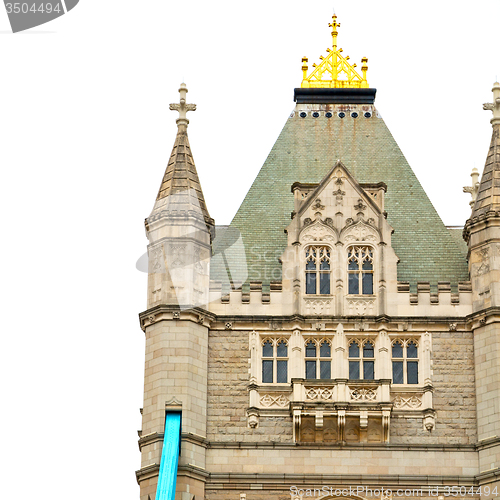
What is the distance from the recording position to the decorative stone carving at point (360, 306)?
1735 inches

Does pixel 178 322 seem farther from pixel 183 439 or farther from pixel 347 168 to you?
pixel 347 168

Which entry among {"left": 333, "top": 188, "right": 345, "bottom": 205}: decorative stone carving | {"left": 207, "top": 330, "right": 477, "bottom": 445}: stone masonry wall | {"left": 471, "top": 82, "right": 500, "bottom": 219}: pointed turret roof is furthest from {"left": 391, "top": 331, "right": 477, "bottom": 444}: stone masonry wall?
{"left": 333, "top": 188, "right": 345, "bottom": 205}: decorative stone carving

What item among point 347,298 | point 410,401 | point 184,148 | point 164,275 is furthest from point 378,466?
point 184,148

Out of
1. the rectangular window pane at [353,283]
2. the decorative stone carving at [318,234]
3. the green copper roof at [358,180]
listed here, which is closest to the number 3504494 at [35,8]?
the green copper roof at [358,180]

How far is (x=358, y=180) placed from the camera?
160 ft

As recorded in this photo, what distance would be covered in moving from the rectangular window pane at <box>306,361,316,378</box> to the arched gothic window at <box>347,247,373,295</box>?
2459 millimetres

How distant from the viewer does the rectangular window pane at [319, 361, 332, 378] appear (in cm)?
4322

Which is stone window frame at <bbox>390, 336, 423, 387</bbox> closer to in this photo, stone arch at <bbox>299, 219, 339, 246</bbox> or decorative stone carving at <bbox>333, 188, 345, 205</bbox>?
stone arch at <bbox>299, 219, 339, 246</bbox>

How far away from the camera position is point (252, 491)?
4138 cm

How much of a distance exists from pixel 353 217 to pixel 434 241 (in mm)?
2988

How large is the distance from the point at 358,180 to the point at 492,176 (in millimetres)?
4824

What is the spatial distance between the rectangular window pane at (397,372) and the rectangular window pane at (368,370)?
0.56 m

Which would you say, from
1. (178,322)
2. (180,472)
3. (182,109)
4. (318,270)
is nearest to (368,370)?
(318,270)

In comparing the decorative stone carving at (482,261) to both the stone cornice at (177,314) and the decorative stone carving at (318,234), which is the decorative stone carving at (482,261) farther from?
the stone cornice at (177,314)
